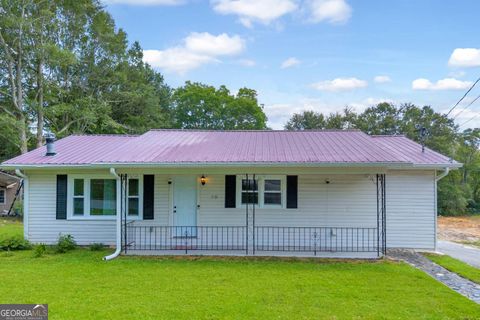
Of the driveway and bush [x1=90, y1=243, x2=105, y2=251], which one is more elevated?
bush [x1=90, y1=243, x2=105, y2=251]

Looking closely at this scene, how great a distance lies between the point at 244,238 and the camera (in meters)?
10.2

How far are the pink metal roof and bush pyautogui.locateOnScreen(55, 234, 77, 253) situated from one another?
6.90 ft

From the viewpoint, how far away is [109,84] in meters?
29.8

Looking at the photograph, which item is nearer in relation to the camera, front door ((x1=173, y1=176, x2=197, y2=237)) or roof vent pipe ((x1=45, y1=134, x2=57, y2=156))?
front door ((x1=173, y1=176, x2=197, y2=237))

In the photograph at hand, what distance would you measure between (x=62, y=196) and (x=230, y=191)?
497cm

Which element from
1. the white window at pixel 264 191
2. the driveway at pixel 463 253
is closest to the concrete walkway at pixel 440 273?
the driveway at pixel 463 253

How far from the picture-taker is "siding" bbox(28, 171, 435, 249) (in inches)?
403

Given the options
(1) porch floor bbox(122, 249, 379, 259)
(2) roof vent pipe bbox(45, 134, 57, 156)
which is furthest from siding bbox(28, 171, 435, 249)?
(1) porch floor bbox(122, 249, 379, 259)

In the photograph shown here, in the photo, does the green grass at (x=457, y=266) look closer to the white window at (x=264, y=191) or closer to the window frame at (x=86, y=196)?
the white window at (x=264, y=191)

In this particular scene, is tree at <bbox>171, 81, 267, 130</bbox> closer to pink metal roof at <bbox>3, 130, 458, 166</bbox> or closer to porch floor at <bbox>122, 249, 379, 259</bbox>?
pink metal roof at <bbox>3, 130, 458, 166</bbox>

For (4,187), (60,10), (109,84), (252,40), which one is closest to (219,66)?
(252,40)

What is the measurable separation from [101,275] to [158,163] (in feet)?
9.25

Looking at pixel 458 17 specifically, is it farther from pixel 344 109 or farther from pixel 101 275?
pixel 344 109

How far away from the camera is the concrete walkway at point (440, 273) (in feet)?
21.2
